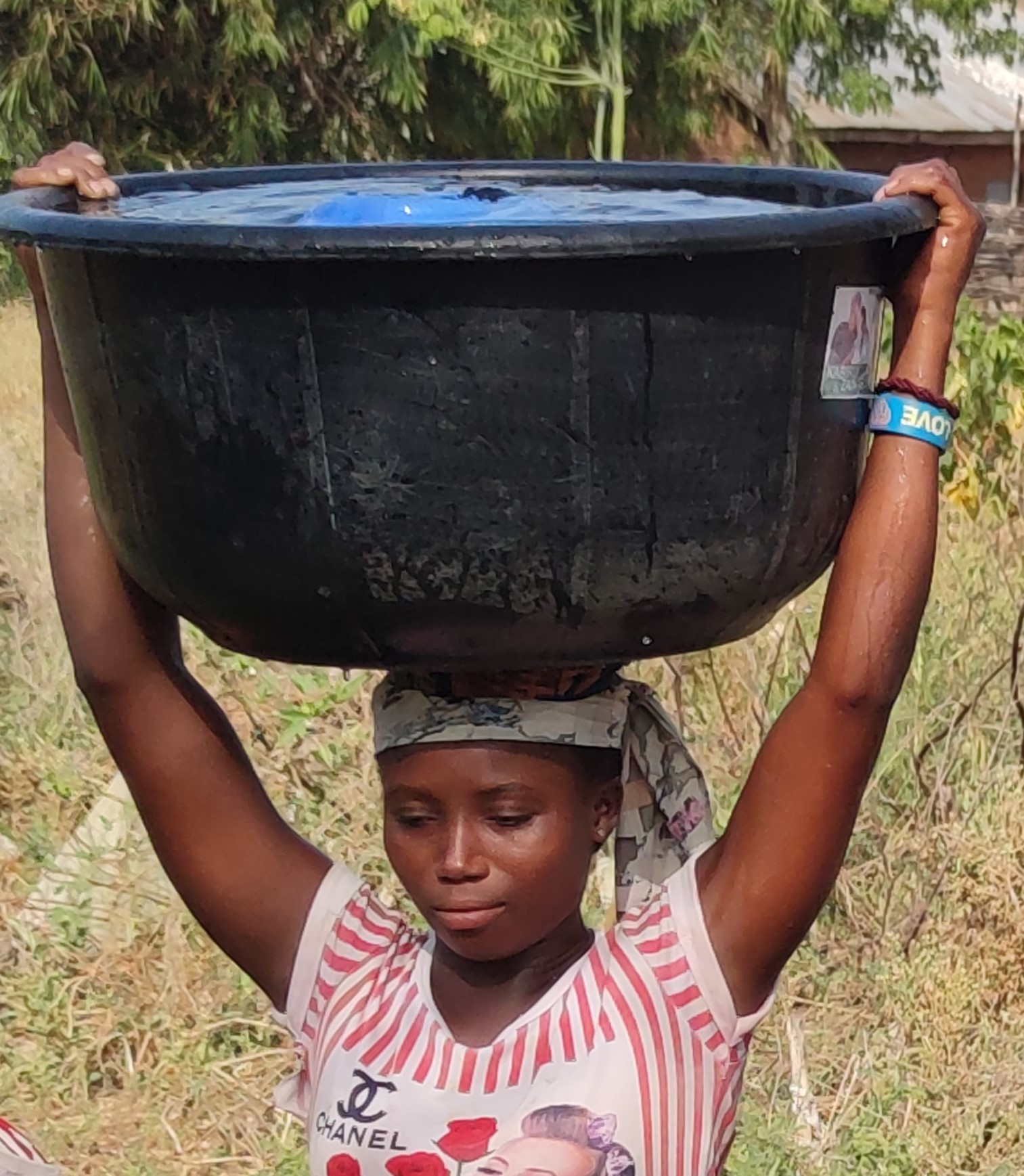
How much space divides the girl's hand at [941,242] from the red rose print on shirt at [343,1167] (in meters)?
0.92

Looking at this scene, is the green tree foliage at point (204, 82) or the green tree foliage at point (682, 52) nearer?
the green tree foliage at point (682, 52)

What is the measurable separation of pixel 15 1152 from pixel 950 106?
18309mm

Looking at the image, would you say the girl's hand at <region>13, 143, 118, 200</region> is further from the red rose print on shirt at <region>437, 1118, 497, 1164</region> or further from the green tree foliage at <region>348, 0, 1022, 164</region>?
the green tree foliage at <region>348, 0, 1022, 164</region>


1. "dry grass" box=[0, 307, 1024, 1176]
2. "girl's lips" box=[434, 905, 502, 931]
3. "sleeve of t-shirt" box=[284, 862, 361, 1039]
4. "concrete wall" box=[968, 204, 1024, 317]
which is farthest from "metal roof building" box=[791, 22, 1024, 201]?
"girl's lips" box=[434, 905, 502, 931]

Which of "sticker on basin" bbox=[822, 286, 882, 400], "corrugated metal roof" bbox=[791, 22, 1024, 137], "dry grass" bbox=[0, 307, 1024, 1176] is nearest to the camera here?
"sticker on basin" bbox=[822, 286, 882, 400]

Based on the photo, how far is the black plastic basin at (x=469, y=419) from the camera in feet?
4.39

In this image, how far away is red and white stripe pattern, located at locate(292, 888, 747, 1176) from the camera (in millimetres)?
1695

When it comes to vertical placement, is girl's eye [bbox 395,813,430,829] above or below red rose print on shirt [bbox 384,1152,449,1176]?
above

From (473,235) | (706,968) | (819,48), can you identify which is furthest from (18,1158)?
(819,48)

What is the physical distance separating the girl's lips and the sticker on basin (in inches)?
21.7

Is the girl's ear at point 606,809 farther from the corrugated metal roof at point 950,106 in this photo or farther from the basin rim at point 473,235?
the corrugated metal roof at point 950,106

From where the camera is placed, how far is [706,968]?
1704 mm

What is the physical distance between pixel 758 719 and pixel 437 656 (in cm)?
252

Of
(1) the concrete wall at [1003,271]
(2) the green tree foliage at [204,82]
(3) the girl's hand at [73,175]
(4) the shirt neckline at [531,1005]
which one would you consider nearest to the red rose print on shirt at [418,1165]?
(4) the shirt neckline at [531,1005]
